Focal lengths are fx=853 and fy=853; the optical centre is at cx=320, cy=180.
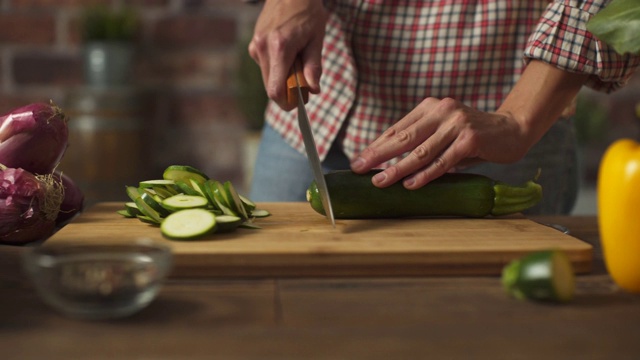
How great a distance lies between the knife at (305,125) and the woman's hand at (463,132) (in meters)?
0.10

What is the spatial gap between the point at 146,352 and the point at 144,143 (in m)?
2.52

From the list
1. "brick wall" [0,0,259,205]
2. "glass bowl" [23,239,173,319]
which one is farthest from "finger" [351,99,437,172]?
"brick wall" [0,0,259,205]

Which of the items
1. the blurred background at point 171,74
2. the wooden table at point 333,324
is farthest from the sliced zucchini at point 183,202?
the blurred background at point 171,74

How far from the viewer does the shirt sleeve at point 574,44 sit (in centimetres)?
151

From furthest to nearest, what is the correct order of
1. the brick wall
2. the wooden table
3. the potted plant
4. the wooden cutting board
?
the brick wall
the potted plant
the wooden cutting board
the wooden table

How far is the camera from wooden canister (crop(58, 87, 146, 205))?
307 centimetres

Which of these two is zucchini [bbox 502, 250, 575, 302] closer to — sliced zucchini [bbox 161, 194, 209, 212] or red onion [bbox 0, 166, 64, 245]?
sliced zucchini [bbox 161, 194, 209, 212]

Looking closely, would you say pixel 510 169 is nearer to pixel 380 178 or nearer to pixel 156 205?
pixel 380 178

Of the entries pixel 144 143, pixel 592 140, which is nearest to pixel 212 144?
pixel 144 143

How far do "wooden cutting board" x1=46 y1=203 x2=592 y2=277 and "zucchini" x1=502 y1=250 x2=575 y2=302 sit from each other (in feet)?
0.52

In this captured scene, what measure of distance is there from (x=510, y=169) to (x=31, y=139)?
993 mm

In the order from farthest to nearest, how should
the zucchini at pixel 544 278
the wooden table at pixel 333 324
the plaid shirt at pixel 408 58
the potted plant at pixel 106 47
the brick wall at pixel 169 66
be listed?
the brick wall at pixel 169 66 → the potted plant at pixel 106 47 → the plaid shirt at pixel 408 58 → the zucchini at pixel 544 278 → the wooden table at pixel 333 324

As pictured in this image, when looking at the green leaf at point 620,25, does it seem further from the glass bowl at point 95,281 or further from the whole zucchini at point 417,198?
the glass bowl at point 95,281

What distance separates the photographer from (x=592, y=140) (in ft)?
11.7
